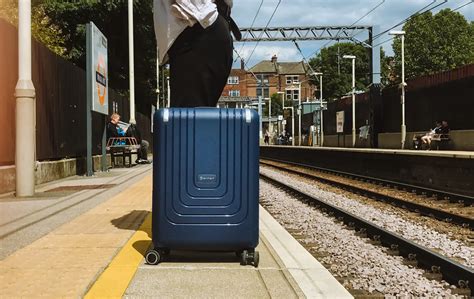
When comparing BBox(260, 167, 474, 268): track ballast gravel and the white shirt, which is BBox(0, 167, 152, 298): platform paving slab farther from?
BBox(260, 167, 474, 268): track ballast gravel

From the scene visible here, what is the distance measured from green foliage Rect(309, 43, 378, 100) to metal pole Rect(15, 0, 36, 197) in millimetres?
93825

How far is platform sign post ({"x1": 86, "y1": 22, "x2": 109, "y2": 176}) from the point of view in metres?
14.3

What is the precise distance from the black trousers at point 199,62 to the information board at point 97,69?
9.67 metres

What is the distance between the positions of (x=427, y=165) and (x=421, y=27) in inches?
2705

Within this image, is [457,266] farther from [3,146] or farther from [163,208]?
[3,146]

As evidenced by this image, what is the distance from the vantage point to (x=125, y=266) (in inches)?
181


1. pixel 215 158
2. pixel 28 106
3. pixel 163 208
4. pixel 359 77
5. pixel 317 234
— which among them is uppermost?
pixel 359 77

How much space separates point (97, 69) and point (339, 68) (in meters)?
91.7

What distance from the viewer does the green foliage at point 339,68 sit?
102125 mm

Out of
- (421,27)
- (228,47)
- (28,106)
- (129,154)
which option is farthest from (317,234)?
(421,27)

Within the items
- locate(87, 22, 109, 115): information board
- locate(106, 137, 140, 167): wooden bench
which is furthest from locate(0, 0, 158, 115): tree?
locate(87, 22, 109, 115): information board

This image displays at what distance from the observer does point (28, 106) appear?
922 cm

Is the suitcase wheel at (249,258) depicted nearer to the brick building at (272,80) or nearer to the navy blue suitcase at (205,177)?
the navy blue suitcase at (205,177)

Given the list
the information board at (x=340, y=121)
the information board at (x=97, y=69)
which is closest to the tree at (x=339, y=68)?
the information board at (x=340, y=121)
